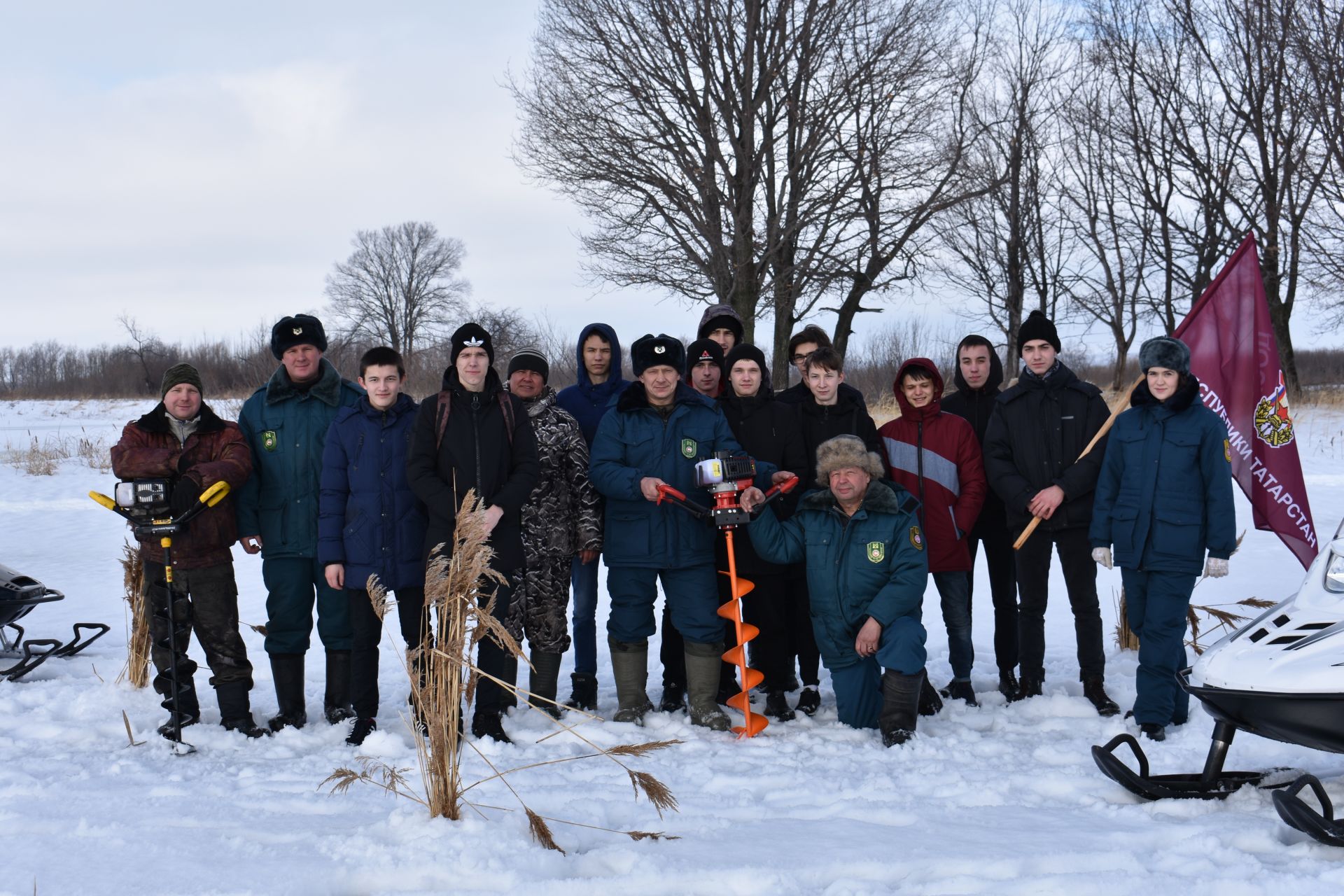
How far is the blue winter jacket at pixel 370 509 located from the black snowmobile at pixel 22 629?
2.24 m

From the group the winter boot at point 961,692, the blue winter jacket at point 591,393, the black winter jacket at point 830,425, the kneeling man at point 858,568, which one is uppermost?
the blue winter jacket at point 591,393

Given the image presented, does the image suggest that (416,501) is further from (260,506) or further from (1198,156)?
(1198,156)

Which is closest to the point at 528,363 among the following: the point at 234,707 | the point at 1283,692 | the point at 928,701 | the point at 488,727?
the point at 488,727

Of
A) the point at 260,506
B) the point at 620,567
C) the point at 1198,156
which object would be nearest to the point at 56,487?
the point at 260,506

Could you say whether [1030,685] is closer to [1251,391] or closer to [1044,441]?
[1044,441]

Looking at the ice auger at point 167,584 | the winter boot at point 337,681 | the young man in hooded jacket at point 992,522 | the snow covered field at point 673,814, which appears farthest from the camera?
the young man in hooded jacket at point 992,522

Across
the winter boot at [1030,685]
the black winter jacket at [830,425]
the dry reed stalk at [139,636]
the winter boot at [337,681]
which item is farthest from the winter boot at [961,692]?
the dry reed stalk at [139,636]

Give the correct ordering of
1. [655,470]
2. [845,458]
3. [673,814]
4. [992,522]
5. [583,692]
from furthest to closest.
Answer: [992,522] < [583,692] < [655,470] < [845,458] < [673,814]

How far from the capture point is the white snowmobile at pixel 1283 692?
290 centimetres

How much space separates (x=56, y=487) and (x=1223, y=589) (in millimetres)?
14382

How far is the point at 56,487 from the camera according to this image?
538 inches

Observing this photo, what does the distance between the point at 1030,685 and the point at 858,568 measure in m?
1.26

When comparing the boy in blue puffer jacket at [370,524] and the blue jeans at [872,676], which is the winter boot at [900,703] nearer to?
the blue jeans at [872,676]

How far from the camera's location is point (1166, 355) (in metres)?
4.44
